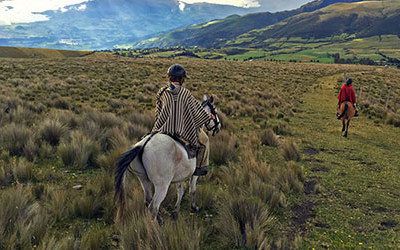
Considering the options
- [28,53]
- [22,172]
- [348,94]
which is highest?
[28,53]

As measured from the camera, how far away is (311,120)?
1784 cm

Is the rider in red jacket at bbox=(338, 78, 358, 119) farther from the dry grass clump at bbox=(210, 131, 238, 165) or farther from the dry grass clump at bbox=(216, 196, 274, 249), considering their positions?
the dry grass clump at bbox=(216, 196, 274, 249)

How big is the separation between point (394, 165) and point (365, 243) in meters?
6.40

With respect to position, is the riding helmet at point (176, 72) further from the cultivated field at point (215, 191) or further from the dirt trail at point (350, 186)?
the dirt trail at point (350, 186)

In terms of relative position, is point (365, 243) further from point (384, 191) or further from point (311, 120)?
point (311, 120)

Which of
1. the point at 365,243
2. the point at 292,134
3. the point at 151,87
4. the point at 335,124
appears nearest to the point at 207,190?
the point at 365,243

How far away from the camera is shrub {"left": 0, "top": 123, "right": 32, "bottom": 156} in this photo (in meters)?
8.77

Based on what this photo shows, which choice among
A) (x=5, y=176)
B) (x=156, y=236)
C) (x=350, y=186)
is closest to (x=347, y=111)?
(x=350, y=186)

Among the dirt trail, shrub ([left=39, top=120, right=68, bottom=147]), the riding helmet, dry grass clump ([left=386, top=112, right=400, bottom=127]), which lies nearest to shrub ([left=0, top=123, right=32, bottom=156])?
shrub ([left=39, top=120, right=68, bottom=147])

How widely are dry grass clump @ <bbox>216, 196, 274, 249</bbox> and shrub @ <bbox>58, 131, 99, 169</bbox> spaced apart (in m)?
4.18

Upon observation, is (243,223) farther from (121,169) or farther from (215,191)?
(121,169)

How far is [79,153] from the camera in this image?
8453 millimetres

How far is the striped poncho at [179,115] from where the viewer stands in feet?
18.0

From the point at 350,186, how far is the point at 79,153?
7.03 metres
